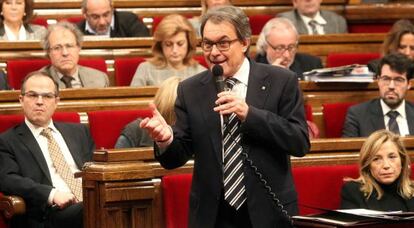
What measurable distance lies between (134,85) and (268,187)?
2.13m

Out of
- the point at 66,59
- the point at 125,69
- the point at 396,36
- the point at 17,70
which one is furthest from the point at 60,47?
the point at 396,36

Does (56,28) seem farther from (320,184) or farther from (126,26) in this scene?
(320,184)

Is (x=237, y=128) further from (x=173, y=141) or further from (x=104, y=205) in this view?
(x=104, y=205)

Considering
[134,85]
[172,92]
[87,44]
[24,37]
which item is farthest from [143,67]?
[172,92]

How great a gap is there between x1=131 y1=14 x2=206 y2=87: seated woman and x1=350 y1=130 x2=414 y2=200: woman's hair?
4.57ft

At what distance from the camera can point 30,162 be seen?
136 inches

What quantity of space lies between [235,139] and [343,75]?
205 centimetres

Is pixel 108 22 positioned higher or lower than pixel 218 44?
higher

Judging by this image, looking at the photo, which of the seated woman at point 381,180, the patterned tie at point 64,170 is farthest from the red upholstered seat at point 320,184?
the patterned tie at point 64,170

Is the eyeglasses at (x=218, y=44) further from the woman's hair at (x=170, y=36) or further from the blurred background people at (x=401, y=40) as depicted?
the blurred background people at (x=401, y=40)

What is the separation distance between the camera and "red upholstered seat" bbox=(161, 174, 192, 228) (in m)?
2.91

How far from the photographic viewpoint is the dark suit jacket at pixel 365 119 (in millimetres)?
4098

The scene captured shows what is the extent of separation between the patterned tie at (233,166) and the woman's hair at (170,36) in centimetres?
212

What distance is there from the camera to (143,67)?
14.6 ft
